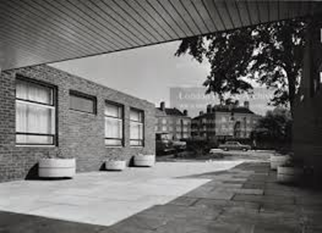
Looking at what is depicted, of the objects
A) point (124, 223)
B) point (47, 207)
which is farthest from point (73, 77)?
point (124, 223)

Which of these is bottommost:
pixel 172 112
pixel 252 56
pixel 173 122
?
pixel 173 122

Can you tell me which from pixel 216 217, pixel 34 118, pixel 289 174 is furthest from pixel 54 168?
pixel 289 174

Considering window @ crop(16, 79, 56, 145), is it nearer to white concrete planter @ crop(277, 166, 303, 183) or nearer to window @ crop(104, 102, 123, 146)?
window @ crop(104, 102, 123, 146)

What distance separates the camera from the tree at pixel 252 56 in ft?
57.9

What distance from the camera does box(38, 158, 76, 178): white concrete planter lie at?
36.0 feet

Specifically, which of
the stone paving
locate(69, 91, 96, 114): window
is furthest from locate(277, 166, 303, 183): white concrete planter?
locate(69, 91, 96, 114): window

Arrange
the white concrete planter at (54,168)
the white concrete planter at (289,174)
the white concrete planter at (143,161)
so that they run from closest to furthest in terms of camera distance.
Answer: the white concrete planter at (289,174) → the white concrete planter at (54,168) → the white concrete planter at (143,161)

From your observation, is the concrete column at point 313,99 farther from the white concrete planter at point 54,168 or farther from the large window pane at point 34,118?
the large window pane at point 34,118

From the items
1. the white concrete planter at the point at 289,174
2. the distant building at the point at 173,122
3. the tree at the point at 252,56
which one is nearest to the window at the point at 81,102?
the tree at the point at 252,56

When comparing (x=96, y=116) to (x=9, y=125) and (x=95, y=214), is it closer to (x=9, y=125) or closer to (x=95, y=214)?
(x=9, y=125)

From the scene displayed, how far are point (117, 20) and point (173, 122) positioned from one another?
82.6 m

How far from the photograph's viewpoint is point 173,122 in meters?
88.2

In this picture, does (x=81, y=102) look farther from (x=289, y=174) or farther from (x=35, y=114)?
(x=289, y=174)

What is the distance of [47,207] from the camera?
617 cm
